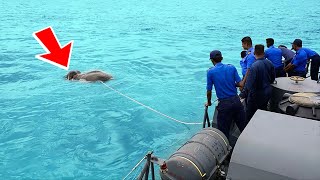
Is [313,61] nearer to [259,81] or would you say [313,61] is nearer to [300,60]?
[300,60]

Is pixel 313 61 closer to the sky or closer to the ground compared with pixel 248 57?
closer to the ground

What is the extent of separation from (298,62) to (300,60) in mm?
91

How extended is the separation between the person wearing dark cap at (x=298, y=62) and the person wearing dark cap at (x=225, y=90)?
4.54 metres

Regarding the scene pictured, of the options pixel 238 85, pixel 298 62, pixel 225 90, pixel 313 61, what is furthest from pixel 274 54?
pixel 225 90

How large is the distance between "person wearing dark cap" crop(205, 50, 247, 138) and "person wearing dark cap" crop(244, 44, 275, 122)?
23.7 inches

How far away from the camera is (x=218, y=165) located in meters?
6.16

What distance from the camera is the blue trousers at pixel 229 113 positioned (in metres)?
7.70

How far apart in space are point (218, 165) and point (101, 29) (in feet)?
123

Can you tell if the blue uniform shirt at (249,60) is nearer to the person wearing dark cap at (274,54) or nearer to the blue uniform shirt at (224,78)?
the person wearing dark cap at (274,54)

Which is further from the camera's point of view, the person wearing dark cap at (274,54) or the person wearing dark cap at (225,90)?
the person wearing dark cap at (274,54)

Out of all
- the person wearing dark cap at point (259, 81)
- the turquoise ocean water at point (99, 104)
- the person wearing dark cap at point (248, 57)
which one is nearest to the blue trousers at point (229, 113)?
the person wearing dark cap at point (259, 81)

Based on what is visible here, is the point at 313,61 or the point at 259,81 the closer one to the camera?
the point at 259,81

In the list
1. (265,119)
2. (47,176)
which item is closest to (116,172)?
(47,176)

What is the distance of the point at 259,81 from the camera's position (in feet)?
26.9
